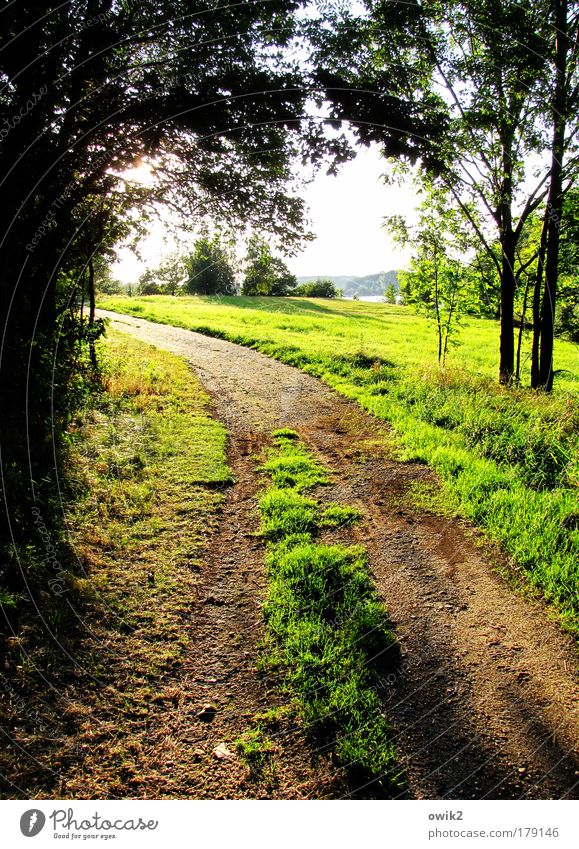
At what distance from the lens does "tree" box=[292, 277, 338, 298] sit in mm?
74188

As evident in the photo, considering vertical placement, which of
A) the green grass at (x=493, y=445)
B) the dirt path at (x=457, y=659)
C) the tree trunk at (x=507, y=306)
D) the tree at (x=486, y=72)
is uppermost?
the tree at (x=486, y=72)

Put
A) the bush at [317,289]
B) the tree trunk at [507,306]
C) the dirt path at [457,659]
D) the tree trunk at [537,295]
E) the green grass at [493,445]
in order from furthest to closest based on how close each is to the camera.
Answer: the bush at [317,289] < the tree trunk at [507,306] < the tree trunk at [537,295] < the green grass at [493,445] < the dirt path at [457,659]

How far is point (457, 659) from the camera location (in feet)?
13.8

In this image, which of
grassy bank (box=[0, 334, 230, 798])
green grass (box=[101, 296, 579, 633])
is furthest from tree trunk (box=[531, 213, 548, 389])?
grassy bank (box=[0, 334, 230, 798])

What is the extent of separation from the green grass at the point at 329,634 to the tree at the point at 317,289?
6902 centimetres

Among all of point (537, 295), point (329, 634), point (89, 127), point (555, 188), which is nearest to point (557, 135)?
point (555, 188)

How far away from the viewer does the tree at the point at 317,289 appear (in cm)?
7419

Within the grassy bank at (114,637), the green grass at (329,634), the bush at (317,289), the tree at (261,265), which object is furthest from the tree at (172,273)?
the bush at (317,289)

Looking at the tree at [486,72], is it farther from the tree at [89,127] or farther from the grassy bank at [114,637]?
the grassy bank at [114,637]

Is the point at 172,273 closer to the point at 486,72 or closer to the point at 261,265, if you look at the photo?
the point at 261,265

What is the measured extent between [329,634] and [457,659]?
119 cm

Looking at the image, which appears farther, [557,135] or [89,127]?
[557,135]

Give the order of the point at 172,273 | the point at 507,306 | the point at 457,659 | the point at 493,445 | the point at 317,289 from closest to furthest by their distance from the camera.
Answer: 1. the point at 457,659
2. the point at 493,445
3. the point at 172,273
4. the point at 507,306
5. the point at 317,289

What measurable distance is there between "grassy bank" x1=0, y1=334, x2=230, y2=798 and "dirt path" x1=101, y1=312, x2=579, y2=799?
28.3 inches
